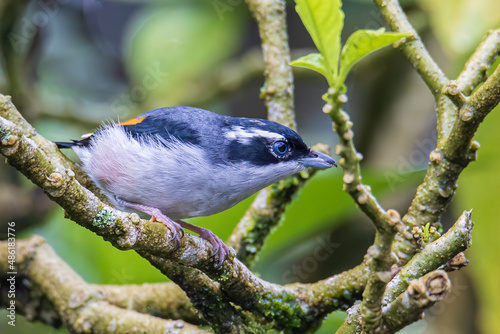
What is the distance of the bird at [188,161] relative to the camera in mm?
2768

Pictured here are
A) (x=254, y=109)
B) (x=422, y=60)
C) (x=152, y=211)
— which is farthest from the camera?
(x=254, y=109)

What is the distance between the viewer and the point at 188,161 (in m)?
2.80

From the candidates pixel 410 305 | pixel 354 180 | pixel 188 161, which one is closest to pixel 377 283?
pixel 410 305

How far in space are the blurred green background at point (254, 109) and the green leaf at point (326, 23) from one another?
1.55 metres

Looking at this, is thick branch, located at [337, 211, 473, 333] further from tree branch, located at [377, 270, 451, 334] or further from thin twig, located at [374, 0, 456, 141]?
thin twig, located at [374, 0, 456, 141]

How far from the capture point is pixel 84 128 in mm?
5043

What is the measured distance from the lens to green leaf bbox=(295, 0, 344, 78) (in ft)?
6.53

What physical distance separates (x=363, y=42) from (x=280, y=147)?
3.67 feet

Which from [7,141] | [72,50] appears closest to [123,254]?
[7,141]

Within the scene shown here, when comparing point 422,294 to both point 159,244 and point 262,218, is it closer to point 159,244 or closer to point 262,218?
point 159,244

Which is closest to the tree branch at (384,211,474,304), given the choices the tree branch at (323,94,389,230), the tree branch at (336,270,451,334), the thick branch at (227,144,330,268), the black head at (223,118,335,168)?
the tree branch at (336,270,451,334)

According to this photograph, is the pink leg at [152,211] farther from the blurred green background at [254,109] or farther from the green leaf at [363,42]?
the green leaf at [363,42]

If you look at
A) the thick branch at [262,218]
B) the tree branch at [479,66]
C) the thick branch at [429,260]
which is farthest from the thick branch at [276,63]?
the thick branch at [429,260]

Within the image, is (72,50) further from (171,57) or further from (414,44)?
(414,44)
